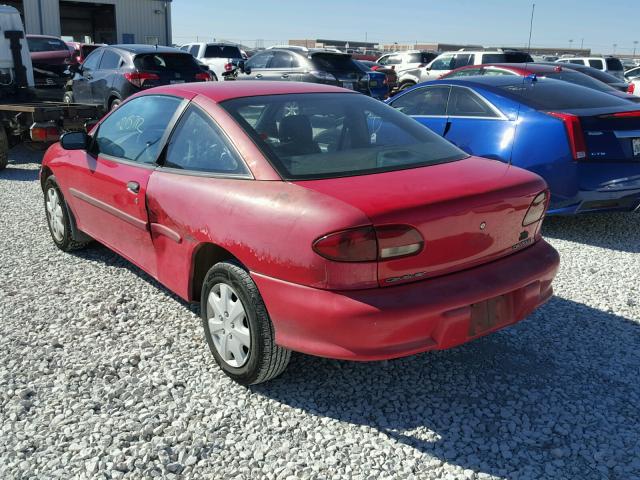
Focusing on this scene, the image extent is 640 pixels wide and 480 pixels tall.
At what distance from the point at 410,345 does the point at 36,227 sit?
15.2 ft

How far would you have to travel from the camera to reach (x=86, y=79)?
11734mm

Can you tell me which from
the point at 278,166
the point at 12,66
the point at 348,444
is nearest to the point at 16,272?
the point at 278,166

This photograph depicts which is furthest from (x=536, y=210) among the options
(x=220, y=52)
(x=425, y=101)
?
(x=220, y=52)

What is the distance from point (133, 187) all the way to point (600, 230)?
455 centimetres

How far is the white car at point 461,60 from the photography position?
17688mm

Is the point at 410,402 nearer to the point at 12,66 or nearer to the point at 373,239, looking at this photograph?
the point at 373,239

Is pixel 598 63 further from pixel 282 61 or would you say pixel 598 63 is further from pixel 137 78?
pixel 137 78

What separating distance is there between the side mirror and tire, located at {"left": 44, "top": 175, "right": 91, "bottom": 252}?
29.9 inches

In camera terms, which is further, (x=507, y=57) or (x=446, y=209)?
(x=507, y=57)

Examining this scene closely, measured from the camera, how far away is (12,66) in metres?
10.3

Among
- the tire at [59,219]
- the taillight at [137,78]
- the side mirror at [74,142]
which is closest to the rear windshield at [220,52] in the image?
the taillight at [137,78]

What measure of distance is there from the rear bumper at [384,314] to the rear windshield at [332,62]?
11.4 meters

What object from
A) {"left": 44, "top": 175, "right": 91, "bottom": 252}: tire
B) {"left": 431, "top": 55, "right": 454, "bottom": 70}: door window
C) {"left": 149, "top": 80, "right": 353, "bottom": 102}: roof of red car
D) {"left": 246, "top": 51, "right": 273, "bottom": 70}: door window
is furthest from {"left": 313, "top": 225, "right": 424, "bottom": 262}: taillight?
{"left": 431, "top": 55, "right": 454, "bottom": 70}: door window

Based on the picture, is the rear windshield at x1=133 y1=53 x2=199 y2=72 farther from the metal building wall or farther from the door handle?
the metal building wall
